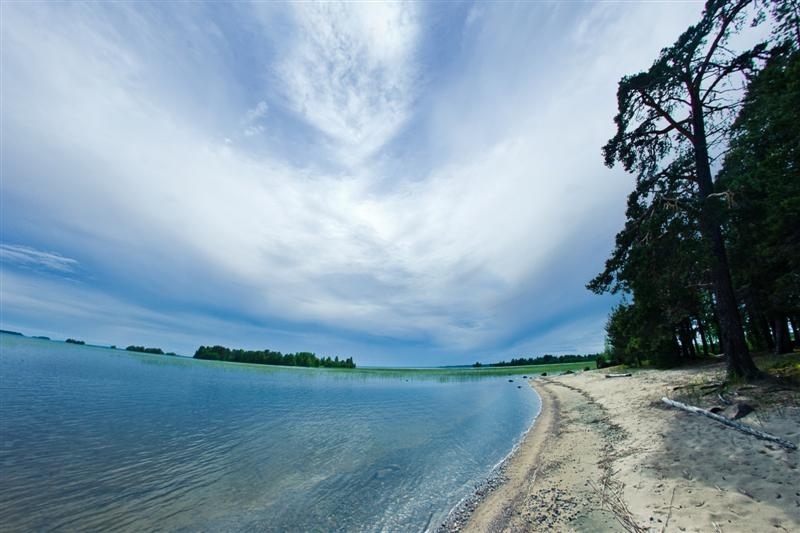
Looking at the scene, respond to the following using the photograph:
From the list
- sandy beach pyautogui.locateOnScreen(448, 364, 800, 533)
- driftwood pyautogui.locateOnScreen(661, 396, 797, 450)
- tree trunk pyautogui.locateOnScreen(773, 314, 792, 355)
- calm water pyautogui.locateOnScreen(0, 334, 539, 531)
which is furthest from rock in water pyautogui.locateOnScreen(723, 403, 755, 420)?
tree trunk pyautogui.locateOnScreen(773, 314, 792, 355)

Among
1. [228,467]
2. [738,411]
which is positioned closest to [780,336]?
[738,411]

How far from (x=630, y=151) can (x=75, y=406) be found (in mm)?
43447

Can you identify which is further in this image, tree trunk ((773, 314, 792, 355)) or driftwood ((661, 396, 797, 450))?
tree trunk ((773, 314, 792, 355))

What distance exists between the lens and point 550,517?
789 cm

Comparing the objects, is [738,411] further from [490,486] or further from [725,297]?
[490,486]

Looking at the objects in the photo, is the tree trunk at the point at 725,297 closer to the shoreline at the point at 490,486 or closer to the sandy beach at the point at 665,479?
the sandy beach at the point at 665,479

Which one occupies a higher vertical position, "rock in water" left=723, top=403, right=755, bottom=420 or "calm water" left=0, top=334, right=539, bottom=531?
"rock in water" left=723, top=403, right=755, bottom=420

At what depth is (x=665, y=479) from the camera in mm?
8227

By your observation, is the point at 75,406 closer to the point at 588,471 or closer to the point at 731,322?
the point at 588,471

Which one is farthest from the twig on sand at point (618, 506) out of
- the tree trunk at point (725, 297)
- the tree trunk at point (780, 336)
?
the tree trunk at point (780, 336)

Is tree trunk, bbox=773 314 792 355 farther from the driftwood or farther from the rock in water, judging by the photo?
the rock in water

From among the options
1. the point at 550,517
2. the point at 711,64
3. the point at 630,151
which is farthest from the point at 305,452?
the point at 711,64

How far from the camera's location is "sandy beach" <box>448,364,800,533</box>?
638 centimetres

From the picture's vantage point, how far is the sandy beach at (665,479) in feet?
20.9
